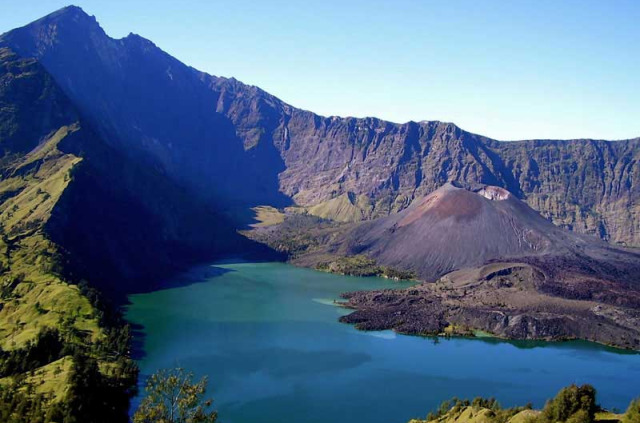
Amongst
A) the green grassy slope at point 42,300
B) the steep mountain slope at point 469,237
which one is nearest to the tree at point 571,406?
the green grassy slope at point 42,300

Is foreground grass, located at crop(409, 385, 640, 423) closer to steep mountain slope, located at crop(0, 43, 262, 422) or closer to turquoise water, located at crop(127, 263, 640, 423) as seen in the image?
turquoise water, located at crop(127, 263, 640, 423)

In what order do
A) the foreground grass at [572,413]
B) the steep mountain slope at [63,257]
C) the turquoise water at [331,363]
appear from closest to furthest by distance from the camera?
the foreground grass at [572,413]
the steep mountain slope at [63,257]
the turquoise water at [331,363]

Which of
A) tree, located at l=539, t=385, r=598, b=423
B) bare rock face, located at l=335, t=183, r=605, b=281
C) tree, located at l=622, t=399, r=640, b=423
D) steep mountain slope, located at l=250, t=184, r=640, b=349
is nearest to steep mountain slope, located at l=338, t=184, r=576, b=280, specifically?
bare rock face, located at l=335, t=183, r=605, b=281

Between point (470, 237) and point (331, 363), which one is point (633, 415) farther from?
point (470, 237)

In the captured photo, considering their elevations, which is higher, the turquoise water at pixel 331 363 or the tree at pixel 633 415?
the tree at pixel 633 415

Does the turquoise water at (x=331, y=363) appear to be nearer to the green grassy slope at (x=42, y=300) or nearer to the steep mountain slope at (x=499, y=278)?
the steep mountain slope at (x=499, y=278)

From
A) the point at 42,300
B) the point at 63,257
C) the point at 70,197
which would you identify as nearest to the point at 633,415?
the point at 42,300

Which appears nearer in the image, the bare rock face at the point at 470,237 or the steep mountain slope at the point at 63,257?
the steep mountain slope at the point at 63,257

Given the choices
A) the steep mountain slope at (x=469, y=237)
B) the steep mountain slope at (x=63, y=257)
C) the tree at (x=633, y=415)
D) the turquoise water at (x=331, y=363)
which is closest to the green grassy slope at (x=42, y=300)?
the steep mountain slope at (x=63, y=257)

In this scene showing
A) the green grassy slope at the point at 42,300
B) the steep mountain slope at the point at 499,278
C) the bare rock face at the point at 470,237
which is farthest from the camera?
the bare rock face at the point at 470,237

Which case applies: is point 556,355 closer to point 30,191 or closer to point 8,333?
point 8,333
